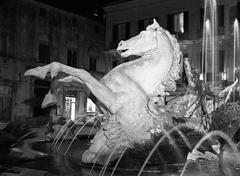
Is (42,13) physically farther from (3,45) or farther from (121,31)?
(121,31)

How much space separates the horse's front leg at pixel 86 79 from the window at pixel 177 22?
24.3 meters

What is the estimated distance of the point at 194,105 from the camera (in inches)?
429

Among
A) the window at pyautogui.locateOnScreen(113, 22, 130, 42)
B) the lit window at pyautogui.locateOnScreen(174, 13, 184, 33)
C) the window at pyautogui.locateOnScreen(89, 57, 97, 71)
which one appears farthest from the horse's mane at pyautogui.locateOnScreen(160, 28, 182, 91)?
the window at pyautogui.locateOnScreen(89, 57, 97, 71)

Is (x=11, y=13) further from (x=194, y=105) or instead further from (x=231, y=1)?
(x=194, y=105)

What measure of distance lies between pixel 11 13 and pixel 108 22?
997 centimetres

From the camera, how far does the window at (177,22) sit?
96.4 feet

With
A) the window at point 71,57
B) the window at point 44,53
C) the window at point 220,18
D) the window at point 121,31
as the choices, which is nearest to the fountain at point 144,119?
the window at point 220,18

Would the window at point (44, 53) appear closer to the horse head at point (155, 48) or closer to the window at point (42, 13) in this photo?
the window at point (42, 13)

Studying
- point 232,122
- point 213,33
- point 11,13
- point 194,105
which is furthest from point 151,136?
point 11,13

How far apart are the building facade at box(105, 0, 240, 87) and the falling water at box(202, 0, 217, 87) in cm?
22

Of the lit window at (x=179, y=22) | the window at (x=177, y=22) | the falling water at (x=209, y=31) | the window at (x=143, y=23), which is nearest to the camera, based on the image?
the falling water at (x=209, y=31)

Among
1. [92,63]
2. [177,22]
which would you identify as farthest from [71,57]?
[177,22]

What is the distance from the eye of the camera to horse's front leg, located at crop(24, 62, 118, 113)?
5703 millimetres

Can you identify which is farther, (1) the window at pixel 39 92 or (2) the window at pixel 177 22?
(2) the window at pixel 177 22
